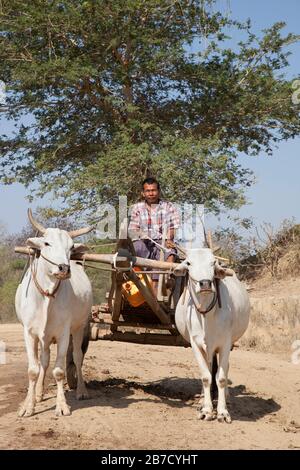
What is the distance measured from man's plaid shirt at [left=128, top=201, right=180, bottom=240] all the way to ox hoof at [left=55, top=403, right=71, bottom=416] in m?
2.11

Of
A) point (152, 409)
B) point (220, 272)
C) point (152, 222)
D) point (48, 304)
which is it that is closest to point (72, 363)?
point (152, 409)

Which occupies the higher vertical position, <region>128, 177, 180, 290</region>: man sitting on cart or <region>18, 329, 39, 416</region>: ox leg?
<region>128, 177, 180, 290</region>: man sitting on cart

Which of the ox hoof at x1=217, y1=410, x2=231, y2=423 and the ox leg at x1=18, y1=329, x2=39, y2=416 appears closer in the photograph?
the ox hoof at x1=217, y1=410, x2=231, y2=423

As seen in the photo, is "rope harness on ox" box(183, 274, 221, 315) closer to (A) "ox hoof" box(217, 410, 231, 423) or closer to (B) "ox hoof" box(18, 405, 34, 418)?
(A) "ox hoof" box(217, 410, 231, 423)

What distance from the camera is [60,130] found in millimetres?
16422

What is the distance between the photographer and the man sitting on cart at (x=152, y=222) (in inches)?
287

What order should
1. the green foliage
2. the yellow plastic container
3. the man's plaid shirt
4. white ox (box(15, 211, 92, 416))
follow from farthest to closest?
the green foliage < the man's plaid shirt < the yellow plastic container < white ox (box(15, 211, 92, 416))

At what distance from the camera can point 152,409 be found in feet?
21.2

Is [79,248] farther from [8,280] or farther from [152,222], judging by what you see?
[8,280]

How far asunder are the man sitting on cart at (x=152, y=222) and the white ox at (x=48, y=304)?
1007 mm

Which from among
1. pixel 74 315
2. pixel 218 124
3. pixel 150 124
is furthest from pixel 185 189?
pixel 74 315

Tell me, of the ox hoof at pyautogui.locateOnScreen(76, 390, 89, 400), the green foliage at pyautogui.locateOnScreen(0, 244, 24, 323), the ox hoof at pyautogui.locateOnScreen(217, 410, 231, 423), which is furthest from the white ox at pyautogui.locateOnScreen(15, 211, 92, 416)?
the green foliage at pyautogui.locateOnScreen(0, 244, 24, 323)

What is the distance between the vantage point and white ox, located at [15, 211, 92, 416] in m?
5.91
